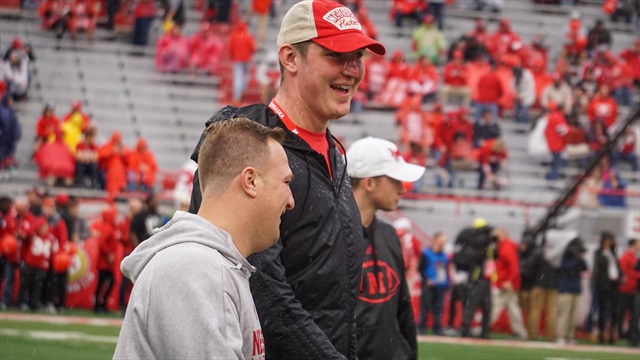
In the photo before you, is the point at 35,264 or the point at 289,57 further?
the point at 35,264

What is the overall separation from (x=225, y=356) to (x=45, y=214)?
52.7 ft

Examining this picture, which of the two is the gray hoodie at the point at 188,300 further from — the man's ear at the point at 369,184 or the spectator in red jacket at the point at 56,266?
the spectator in red jacket at the point at 56,266

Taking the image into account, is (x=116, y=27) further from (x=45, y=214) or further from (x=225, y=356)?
(x=225, y=356)

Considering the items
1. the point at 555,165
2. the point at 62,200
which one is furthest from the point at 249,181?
the point at 555,165

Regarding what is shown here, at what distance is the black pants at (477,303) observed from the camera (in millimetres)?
18453

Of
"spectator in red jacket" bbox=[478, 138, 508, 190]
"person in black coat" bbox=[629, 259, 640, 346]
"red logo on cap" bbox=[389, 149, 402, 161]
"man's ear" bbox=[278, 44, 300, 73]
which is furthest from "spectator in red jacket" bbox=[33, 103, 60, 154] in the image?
"man's ear" bbox=[278, 44, 300, 73]

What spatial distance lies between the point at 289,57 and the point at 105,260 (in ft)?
47.8

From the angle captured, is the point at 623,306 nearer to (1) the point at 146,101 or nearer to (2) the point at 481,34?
(2) the point at 481,34

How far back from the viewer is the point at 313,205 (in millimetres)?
4043

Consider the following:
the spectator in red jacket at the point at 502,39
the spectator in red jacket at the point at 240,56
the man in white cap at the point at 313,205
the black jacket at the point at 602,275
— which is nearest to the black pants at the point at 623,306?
the black jacket at the point at 602,275

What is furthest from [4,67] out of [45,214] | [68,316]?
[68,316]

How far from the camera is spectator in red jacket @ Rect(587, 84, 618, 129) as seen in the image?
84.9 feet

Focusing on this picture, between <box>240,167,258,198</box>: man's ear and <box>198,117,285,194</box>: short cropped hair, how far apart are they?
0.04ft

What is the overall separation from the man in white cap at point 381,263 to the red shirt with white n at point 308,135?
5.21ft
